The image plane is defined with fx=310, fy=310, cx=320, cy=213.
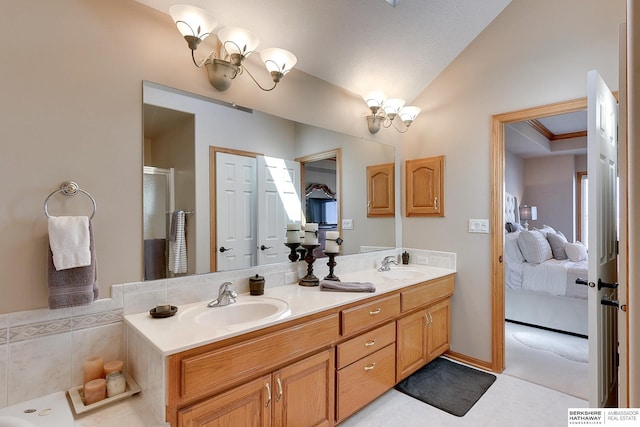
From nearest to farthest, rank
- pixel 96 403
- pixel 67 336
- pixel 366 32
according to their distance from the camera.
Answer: pixel 96 403
pixel 67 336
pixel 366 32

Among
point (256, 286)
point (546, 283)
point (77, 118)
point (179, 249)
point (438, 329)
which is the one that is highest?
point (77, 118)

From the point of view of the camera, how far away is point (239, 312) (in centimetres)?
168

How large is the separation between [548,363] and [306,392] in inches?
93.0

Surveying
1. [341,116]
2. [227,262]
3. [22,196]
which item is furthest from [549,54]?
[22,196]

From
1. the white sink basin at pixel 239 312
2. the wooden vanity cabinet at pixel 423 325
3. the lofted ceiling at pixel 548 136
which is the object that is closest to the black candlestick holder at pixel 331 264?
the wooden vanity cabinet at pixel 423 325

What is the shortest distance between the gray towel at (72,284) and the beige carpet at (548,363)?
2.85 metres

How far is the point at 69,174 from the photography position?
136 cm

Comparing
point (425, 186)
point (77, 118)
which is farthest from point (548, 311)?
point (77, 118)

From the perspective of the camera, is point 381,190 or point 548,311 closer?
point 381,190

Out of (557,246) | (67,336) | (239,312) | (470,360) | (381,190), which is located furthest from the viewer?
(557,246)

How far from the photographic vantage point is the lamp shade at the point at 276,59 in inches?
72.6

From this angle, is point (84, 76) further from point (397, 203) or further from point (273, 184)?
point (397, 203)

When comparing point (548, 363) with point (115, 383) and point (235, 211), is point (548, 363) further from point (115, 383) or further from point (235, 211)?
point (115, 383)

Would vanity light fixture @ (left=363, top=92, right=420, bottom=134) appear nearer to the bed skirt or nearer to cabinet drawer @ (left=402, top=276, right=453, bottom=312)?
cabinet drawer @ (left=402, top=276, right=453, bottom=312)
